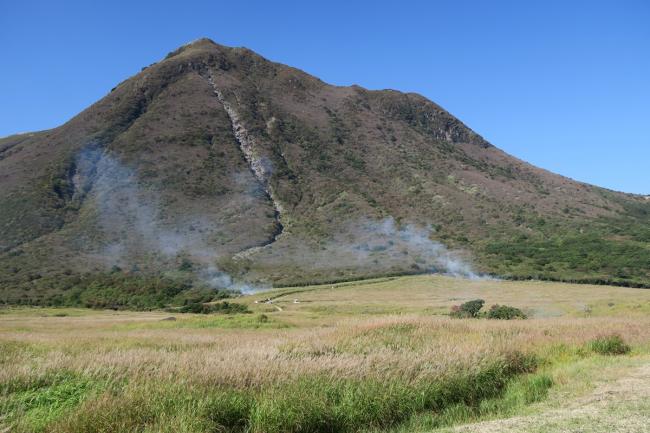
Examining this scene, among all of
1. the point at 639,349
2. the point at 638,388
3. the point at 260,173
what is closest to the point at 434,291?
the point at 639,349

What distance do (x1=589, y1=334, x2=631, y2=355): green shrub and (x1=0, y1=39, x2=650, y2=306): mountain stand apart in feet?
179

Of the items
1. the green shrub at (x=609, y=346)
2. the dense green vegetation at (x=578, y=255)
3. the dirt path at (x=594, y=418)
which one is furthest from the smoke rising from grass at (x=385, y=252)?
the dirt path at (x=594, y=418)

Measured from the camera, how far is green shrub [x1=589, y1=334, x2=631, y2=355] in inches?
592

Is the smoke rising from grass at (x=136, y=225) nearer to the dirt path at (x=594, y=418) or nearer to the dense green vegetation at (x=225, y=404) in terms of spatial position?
the dense green vegetation at (x=225, y=404)

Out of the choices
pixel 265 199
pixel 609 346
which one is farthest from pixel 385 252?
pixel 609 346

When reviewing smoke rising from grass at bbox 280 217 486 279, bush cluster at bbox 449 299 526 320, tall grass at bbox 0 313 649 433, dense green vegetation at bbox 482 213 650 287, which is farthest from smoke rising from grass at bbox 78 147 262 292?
tall grass at bbox 0 313 649 433

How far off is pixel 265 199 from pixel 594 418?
341 feet

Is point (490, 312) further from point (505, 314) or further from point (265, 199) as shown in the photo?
point (265, 199)

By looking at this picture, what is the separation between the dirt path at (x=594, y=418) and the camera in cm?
774

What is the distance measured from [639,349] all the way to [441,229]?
88.6 m

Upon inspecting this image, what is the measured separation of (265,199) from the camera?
Answer: 110562 millimetres

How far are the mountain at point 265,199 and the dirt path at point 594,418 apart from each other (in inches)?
2302

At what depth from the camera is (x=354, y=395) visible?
952 cm

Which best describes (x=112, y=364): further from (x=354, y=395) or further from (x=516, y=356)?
(x=516, y=356)
